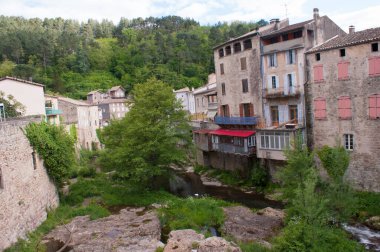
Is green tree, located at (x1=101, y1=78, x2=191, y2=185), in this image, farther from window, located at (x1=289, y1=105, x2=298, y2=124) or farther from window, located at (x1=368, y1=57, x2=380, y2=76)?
window, located at (x1=368, y1=57, x2=380, y2=76)

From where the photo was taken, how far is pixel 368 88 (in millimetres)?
25375

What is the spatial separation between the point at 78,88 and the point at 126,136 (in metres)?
67.7

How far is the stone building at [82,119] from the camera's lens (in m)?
53.8

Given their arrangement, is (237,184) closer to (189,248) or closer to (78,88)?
(189,248)

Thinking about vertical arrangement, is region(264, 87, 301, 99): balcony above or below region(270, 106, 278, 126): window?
above

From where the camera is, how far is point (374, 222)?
2230cm

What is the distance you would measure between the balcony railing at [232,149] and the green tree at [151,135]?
6.25m

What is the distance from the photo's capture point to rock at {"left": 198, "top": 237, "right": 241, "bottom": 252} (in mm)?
17172

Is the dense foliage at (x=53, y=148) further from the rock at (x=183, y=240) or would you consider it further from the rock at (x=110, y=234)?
the rock at (x=183, y=240)

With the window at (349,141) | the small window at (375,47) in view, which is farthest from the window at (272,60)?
the window at (349,141)

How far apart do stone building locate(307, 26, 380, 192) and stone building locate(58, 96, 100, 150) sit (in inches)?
1380

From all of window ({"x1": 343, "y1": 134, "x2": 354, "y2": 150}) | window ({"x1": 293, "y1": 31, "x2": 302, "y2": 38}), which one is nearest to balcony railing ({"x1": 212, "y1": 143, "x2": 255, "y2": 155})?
window ({"x1": 343, "y1": 134, "x2": 354, "y2": 150})

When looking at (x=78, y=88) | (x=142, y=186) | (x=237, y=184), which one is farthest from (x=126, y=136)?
(x=78, y=88)

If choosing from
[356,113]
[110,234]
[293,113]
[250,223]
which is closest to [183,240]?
[110,234]
